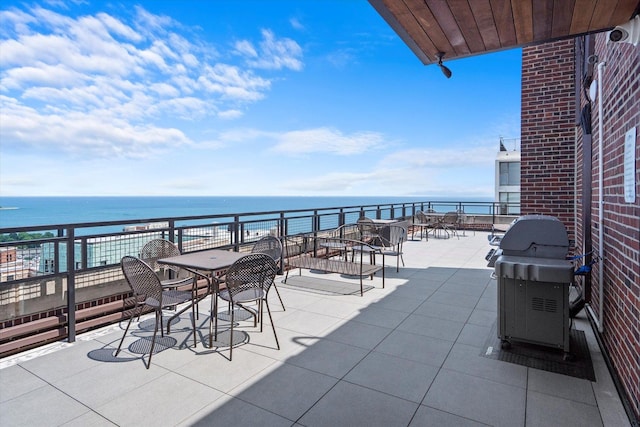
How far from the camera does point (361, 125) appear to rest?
37.8m

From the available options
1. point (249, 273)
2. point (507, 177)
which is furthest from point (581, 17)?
point (507, 177)

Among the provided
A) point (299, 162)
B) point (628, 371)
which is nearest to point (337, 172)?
point (299, 162)

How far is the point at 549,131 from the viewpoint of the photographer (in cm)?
491

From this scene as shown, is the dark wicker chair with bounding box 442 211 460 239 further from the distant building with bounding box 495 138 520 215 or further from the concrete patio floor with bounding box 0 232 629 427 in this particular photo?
the distant building with bounding box 495 138 520 215

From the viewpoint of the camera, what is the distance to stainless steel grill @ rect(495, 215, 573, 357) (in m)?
2.51

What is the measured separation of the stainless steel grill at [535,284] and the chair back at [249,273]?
1855mm

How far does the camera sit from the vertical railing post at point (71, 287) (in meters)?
2.94

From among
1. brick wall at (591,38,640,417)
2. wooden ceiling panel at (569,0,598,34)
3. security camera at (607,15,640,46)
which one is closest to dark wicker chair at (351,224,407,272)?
brick wall at (591,38,640,417)

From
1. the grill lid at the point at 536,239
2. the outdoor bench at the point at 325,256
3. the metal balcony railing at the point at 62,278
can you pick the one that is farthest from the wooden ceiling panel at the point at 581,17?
the metal balcony railing at the point at 62,278

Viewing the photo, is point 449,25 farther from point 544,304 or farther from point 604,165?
point 544,304

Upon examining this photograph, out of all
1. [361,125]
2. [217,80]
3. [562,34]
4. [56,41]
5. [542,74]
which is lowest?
[562,34]

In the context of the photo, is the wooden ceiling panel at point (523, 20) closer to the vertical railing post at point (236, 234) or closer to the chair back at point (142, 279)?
the chair back at point (142, 279)

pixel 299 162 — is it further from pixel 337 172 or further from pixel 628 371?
pixel 628 371

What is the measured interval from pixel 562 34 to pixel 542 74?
312cm
